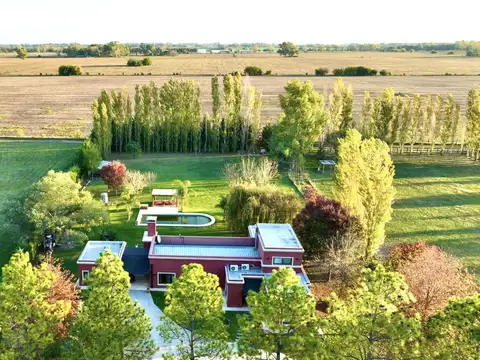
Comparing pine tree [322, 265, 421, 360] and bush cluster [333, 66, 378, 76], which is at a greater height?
bush cluster [333, 66, 378, 76]

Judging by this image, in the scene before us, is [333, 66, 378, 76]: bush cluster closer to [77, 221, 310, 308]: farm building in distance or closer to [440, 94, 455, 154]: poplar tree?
[440, 94, 455, 154]: poplar tree

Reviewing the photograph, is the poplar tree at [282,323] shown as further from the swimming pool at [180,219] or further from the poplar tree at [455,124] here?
the poplar tree at [455,124]

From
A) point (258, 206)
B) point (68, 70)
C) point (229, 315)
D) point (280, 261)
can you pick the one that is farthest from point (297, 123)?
point (68, 70)

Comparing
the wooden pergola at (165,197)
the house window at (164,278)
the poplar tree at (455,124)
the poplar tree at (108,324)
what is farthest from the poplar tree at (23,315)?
the poplar tree at (455,124)

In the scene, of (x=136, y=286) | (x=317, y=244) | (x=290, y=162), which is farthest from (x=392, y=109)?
(x=136, y=286)

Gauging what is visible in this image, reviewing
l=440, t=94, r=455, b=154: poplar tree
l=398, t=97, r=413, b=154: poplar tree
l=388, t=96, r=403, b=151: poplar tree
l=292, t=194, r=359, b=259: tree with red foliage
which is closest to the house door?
l=292, t=194, r=359, b=259: tree with red foliage

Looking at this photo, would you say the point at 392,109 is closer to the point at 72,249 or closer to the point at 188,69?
the point at 72,249

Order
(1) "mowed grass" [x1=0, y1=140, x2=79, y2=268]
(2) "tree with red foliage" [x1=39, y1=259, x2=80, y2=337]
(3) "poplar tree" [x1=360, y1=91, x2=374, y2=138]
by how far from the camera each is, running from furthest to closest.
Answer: (3) "poplar tree" [x1=360, y1=91, x2=374, y2=138] → (1) "mowed grass" [x1=0, y1=140, x2=79, y2=268] → (2) "tree with red foliage" [x1=39, y1=259, x2=80, y2=337]
